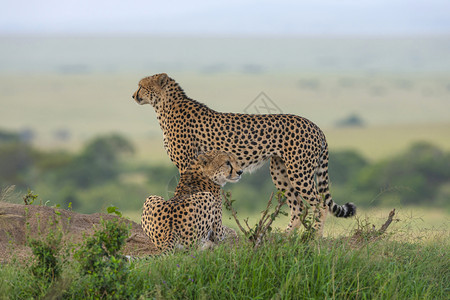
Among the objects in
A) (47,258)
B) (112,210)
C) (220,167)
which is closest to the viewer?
(47,258)

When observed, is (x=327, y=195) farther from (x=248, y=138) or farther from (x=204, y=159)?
(x=204, y=159)

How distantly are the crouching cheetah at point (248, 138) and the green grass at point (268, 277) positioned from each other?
170 centimetres

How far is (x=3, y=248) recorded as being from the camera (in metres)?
5.88

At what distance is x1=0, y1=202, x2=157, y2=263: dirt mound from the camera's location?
5.91 meters

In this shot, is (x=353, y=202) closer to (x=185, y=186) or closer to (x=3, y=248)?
(x=185, y=186)

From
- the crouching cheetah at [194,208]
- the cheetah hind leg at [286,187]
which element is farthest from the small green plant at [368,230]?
the crouching cheetah at [194,208]

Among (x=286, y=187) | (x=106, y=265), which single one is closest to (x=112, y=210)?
(x=286, y=187)

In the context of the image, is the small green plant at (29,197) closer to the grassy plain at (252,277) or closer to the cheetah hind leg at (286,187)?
the grassy plain at (252,277)

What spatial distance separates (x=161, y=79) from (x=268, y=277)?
315cm

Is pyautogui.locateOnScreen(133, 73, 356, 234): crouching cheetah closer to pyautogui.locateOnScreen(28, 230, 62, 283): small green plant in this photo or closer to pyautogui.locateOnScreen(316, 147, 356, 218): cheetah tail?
pyautogui.locateOnScreen(316, 147, 356, 218): cheetah tail

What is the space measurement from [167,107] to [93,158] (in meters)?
18.5

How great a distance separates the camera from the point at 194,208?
17.6 ft

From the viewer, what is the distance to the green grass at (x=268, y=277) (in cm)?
432

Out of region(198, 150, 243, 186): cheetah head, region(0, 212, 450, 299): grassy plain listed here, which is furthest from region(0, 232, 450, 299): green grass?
region(198, 150, 243, 186): cheetah head
